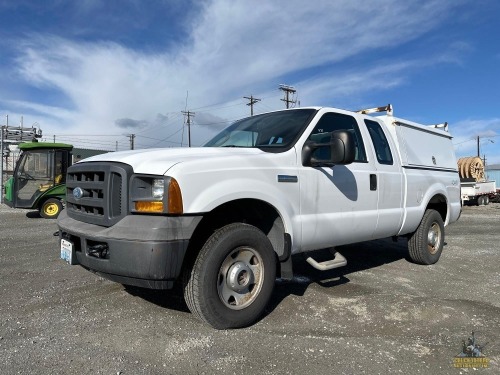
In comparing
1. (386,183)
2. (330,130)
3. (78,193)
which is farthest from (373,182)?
(78,193)

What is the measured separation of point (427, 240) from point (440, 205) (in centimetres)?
99

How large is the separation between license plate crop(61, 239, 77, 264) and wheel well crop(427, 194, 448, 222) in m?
5.19

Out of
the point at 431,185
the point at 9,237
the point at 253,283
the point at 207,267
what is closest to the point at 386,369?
the point at 253,283

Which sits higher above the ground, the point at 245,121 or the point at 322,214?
the point at 245,121

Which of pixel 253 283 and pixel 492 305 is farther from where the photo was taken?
pixel 492 305

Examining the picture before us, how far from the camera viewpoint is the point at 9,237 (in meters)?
8.44

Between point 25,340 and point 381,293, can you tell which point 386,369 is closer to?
point 381,293

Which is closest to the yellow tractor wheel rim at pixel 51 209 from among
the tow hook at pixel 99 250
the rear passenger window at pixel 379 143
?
the tow hook at pixel 99 250

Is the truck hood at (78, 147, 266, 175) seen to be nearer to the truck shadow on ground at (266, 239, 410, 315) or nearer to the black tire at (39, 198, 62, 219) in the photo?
the truck shadow on ground at (266, 239, 410, 315)

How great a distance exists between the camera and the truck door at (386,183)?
16.2 feet

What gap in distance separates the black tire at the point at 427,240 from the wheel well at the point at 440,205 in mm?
232

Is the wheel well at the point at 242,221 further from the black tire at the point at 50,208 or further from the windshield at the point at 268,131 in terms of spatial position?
the black tire at the point at 50,208

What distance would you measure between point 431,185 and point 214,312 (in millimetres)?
4224

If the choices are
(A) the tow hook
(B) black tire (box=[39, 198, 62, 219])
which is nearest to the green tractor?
(B) black tire (box=[39, 198, 62, 219])
